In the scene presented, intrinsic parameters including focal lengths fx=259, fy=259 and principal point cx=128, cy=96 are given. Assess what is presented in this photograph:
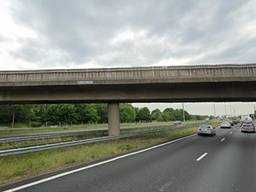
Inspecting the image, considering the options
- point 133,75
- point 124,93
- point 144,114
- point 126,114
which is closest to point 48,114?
point 126,114

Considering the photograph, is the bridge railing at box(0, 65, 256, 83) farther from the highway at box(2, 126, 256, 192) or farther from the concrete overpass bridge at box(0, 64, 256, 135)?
the highway at box(2, 126, 256, 192)

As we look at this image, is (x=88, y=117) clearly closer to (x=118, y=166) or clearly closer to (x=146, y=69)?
(x=146, y=69)

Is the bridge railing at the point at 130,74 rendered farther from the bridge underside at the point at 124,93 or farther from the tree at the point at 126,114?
the tree at the point at 126,114

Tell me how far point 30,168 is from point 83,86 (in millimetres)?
16097

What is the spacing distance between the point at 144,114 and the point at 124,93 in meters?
124

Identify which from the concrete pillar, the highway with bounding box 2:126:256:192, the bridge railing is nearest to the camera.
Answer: the highway with bounding box 2:126:256:192

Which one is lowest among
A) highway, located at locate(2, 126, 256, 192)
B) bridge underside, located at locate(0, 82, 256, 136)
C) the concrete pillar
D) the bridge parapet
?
highway, located at locate(2, 126, 256, 192)

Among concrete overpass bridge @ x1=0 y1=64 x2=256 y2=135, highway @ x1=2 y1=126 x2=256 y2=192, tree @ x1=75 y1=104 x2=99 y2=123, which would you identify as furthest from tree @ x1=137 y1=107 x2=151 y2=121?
highway @ x1=2 y1=126 x2=256 y2=192

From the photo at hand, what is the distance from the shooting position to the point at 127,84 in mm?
24250

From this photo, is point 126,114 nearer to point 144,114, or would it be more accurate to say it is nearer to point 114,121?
point 144,114

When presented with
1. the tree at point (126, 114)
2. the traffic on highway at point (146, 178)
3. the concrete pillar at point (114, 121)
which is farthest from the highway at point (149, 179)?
the tree at point (126, 114)

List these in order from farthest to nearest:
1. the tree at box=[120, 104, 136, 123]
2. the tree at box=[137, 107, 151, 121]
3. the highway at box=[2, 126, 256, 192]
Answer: the tree at box=[137, 107, 151, 121] → the tree at box=[120, 104, 136, 123] → the highway at box=[2, 126, 256, 192]

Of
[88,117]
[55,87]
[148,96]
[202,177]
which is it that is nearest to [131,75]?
[148,96]

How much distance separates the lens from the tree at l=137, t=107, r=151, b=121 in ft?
485
